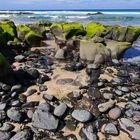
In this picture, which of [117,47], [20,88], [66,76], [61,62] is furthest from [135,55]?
[20,88]

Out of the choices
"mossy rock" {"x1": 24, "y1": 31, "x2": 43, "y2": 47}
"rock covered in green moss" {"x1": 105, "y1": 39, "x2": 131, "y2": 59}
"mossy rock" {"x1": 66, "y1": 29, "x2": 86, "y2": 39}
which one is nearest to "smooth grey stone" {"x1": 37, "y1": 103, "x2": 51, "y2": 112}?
"rock covered in green moss" {"x1": 105, "y1": 39, "x2": 131, "y2": 59}

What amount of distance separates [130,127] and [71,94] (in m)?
2.14

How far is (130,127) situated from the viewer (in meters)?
5.72

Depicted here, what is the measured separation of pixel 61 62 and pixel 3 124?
523 centimetres

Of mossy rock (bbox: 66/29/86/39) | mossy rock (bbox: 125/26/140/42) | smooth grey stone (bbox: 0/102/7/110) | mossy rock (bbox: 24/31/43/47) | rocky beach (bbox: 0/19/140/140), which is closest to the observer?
rocky beach (bbox: 0/19/140/140)

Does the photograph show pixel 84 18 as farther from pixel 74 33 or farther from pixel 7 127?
pixel 7 127

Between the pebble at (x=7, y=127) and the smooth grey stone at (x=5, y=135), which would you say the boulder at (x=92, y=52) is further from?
the smooth grey stone at (x=5, y=135)

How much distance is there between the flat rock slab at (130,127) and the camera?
5448mm

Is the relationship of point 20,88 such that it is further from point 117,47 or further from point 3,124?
point 117,47

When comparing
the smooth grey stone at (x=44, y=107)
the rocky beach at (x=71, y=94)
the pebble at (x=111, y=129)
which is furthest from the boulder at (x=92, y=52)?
the pebble at (x=111, y=129)

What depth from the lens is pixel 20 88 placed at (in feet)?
24.6

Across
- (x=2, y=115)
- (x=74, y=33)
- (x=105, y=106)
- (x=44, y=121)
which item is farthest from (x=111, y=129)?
(x=74, y=33)

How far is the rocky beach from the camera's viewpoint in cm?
568

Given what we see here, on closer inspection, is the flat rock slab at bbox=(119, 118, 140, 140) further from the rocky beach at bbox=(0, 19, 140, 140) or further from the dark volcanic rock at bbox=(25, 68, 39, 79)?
the dark volcanic rock at bbox=(25, 68, 39, 79)
